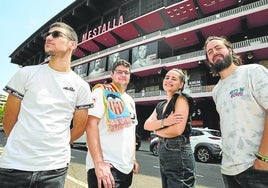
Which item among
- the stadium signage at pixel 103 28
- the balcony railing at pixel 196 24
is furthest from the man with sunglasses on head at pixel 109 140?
the stadium signage at pixel 103 28

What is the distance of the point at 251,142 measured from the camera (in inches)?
60.1

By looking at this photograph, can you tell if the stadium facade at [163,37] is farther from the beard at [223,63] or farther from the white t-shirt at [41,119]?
the white t-shirt at [41,119]

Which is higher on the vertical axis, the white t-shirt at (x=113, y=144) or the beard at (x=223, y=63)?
the beard at (x=223, y=63)

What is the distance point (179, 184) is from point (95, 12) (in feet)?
108

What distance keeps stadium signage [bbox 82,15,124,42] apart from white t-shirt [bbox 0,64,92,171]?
27.2m

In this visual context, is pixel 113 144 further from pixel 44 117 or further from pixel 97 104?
pixel 44 117

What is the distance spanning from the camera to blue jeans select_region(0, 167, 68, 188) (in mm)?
1325

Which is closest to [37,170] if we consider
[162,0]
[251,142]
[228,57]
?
[251,142]

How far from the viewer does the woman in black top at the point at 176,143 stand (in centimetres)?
200

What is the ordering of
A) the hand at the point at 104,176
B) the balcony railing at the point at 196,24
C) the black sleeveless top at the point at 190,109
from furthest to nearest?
1. the balcony railing at the point at 196,24
2. the black sleeveless top at the point at 190,109
3. the hand at the point at 104,176

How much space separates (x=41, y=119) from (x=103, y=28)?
2967 centimetres

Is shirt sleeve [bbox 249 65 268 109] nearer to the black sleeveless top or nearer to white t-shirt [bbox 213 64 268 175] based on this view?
white t-shirt [bbox 213 64 268 175]

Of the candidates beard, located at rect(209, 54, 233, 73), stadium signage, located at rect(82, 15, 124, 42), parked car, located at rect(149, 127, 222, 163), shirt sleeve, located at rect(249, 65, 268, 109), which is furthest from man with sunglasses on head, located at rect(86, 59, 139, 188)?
stadium signage, located at rect(82, 15, 124, 42)

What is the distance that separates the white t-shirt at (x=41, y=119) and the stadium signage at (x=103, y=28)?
27.2 meters
